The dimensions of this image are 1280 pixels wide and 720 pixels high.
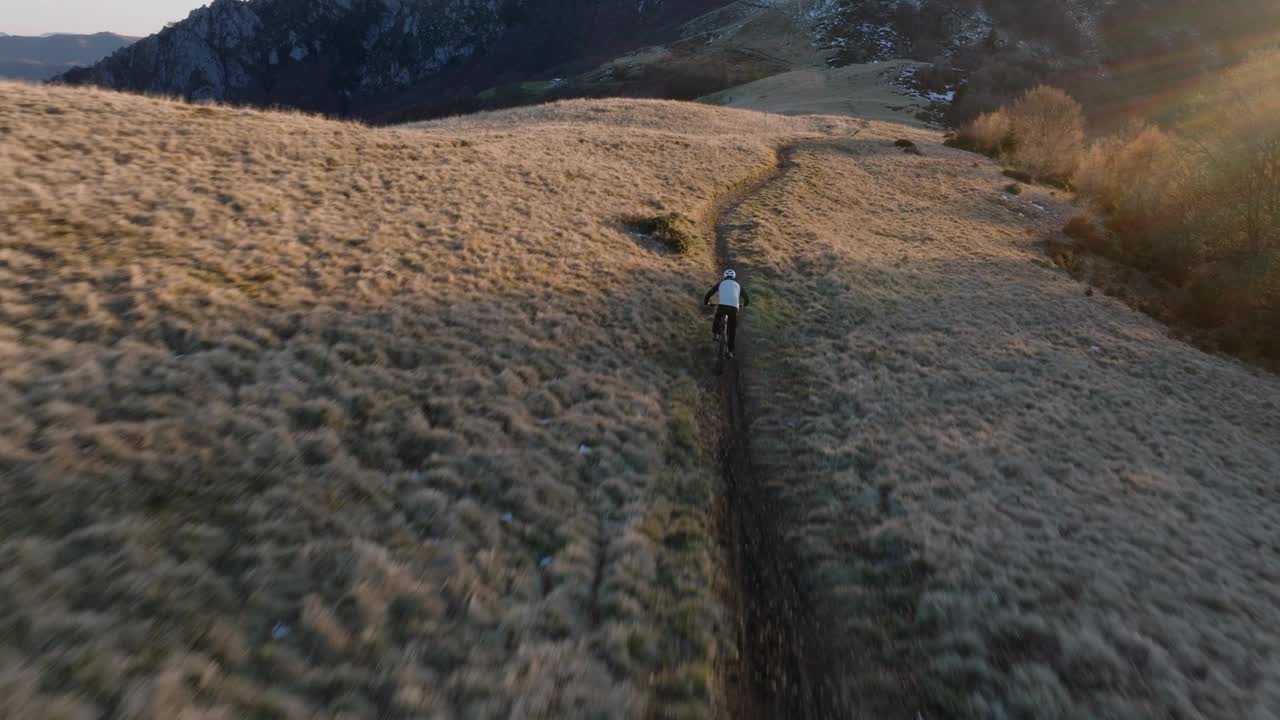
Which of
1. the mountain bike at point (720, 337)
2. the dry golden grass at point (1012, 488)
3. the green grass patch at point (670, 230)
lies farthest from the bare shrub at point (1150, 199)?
the mountain bike at point (720, 337)

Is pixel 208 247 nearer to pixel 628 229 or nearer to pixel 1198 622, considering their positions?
pixel 628 229

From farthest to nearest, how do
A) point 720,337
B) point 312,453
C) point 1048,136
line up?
point 1048,136
point 720,337
point 312,453

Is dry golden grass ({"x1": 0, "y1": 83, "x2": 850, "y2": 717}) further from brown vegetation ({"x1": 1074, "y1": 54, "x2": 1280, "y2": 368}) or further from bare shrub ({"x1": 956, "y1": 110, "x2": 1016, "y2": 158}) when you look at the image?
bare shrub ({"x1": 956, "y1": 110, "x2": 1016, "y2": 158})

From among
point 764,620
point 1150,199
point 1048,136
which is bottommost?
point 764,620

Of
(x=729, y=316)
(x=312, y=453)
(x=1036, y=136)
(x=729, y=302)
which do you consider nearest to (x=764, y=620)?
(x=312, y=453)

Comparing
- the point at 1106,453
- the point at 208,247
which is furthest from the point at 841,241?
the point at 208,247

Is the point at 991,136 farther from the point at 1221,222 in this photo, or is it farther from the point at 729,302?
the point at 729,302
